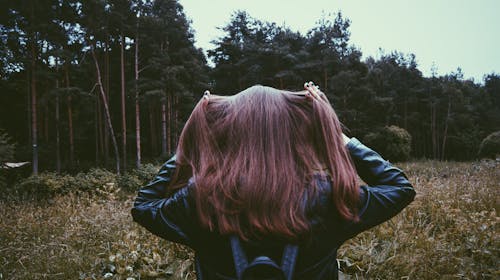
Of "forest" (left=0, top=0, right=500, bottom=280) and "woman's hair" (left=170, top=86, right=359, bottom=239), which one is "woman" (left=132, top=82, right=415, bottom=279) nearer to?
"woman's hair" (left=170, top=86, right=359, bottom=239)

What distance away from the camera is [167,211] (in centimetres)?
118

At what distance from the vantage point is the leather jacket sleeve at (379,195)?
1.19 m

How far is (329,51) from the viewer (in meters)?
28.7

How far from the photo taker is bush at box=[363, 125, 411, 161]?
2912 centimetres

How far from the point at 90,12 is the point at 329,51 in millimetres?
18919

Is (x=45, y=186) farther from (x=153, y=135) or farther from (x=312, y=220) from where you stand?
(x=153, y=135)

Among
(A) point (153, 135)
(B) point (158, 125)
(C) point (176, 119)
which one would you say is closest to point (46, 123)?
(A) point (153, 135)

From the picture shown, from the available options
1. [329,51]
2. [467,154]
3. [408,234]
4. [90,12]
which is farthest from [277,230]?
[467,154]

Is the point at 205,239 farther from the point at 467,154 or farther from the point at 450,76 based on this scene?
the point at 450,76

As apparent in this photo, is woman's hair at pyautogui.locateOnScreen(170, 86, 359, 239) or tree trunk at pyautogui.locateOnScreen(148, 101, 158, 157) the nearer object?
woman's hair at pyautogui.locateOnScreen(170, 86, 359, 239)

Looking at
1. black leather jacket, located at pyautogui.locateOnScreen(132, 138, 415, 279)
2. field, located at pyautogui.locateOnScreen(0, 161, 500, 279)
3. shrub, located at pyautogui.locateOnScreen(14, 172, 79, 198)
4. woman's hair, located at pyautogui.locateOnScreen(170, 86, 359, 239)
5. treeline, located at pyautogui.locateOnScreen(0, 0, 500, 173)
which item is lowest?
shrub, located at pyautogui.locateOnScreen(14, 172, 79, 198)

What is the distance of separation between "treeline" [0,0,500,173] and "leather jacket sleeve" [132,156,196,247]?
68.8 ft

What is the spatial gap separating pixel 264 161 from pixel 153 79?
82.7 ft

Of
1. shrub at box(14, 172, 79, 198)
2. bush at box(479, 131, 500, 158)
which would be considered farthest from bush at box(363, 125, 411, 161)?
shrub at box(14, 172, 79, 198)
